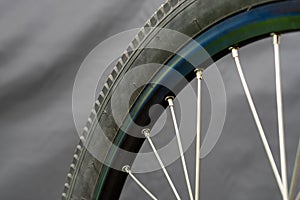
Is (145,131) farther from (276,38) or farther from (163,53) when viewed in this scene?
(276,38)

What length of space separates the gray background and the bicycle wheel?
1.07 m

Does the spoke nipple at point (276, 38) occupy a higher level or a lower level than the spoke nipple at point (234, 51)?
lower

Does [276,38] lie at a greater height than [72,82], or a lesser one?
lesser

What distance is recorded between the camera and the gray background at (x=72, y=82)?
96.7 inches

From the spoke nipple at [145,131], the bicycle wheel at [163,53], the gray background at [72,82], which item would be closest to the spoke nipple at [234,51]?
the bicycle wheel at [163,53]

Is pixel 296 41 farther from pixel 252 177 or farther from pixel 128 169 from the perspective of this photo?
pixel 128 169

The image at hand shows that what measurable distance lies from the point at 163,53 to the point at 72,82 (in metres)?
1.30

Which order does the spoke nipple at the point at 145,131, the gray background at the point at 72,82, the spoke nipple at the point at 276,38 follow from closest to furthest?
the spoke nipple at the point at 276,38 → the spoke nipple at the point at 145,131 → the gray background at the point at 72,82

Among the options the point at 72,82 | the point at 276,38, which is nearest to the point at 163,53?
the point at 276,38

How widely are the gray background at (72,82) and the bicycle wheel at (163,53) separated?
1074mm

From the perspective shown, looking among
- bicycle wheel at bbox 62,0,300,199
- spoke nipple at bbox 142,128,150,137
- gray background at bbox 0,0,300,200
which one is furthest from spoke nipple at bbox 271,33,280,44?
gray background at bbox 0,0,300,200

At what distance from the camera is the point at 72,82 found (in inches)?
101

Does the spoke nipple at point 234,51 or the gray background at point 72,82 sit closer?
the spoke nipple at point 234,51

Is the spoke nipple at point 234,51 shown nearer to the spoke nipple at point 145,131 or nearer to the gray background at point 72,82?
the spoke nipple at point 145,131
